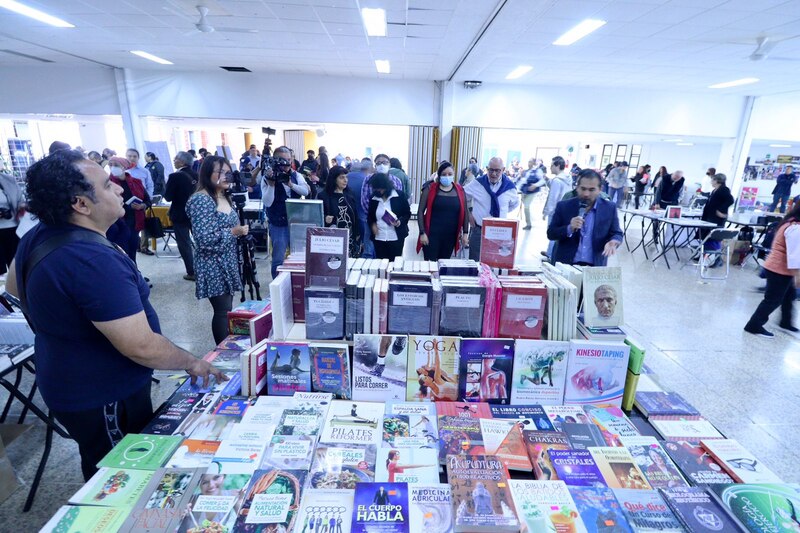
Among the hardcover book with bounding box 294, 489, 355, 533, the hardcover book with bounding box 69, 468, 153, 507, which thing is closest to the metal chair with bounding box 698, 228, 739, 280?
the hardcover book with bounding box 294, 489, 355, 533

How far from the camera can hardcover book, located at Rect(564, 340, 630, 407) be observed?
1686mm

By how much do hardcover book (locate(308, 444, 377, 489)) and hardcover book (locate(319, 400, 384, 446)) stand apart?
3 centimetres

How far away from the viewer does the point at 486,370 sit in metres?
1.68

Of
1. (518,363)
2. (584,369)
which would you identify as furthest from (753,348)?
(518,363)

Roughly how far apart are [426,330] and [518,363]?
0.43 m

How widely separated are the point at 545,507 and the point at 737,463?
0.81m

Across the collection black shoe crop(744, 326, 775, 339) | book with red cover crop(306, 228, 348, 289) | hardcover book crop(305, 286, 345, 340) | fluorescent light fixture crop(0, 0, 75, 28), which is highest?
fluorescent light fixture crop(0, 0, 75, 28)

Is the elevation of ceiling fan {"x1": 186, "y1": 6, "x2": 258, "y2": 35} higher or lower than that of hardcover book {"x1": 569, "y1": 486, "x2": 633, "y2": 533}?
higher

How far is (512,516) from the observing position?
114 centimetres

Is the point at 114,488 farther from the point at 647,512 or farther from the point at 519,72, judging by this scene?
the point at 519,72

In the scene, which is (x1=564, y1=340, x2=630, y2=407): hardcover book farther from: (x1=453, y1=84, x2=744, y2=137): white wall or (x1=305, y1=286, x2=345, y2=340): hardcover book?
(x1=453, y1=84, x2=744, y2=137): white wall

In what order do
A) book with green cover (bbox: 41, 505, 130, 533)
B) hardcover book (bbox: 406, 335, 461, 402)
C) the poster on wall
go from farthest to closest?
the poster on wall < hardcover book (bbox: 406, 335, 461, 402) < book with green cover (bbox: 41, 505, 130, 533)

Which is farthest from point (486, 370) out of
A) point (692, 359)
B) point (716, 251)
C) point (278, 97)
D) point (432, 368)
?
point (278, 97)

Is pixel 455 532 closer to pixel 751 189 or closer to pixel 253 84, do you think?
pixel 253 84
